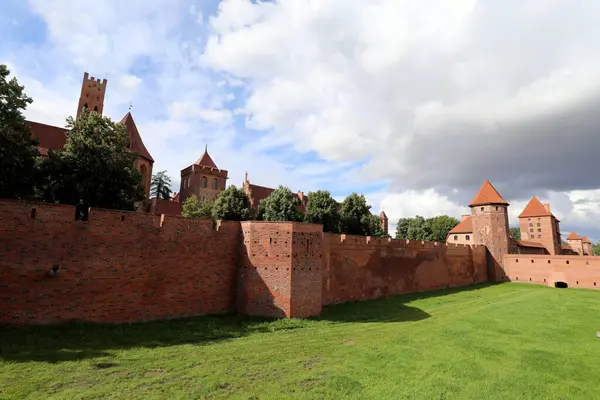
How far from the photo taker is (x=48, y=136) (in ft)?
83.0

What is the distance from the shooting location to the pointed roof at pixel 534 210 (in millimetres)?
48938

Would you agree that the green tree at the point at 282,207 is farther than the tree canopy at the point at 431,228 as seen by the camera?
No

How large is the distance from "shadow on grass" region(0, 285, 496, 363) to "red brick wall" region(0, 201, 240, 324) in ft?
1.70

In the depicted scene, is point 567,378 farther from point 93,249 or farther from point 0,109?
point 0,109

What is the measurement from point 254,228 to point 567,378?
35.3 feet

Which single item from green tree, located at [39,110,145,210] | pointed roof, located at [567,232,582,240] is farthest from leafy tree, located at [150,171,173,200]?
pointed roof, located at [567,232,582,240]

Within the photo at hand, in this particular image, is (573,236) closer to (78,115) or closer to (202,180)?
(202,180)

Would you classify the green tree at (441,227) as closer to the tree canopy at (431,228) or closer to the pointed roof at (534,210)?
the tree canopy at (431,228)

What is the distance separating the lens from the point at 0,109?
464 inches

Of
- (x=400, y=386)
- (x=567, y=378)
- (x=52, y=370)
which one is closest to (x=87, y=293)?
(x=52, y=370)

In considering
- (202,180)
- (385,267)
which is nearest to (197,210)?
(202,180)

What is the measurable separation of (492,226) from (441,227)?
23.8 metres

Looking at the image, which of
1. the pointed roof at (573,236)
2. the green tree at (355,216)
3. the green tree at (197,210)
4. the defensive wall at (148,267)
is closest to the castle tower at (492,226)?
the green tree at (355,216)

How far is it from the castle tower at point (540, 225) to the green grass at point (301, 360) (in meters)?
39.9
